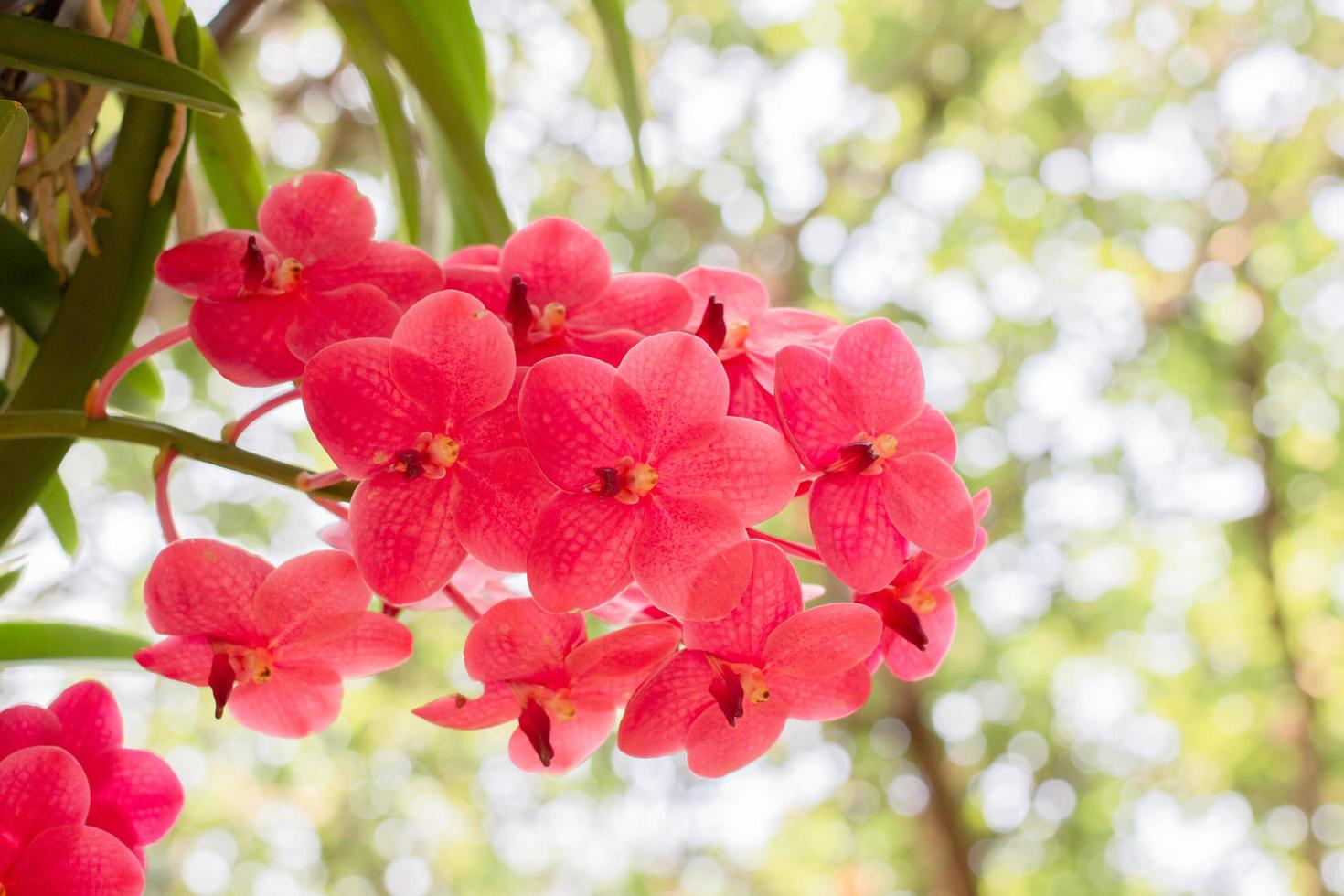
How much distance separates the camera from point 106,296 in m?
0.33

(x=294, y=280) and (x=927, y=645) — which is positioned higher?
(x=294, y=280)

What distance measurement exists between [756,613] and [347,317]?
12 centimetres

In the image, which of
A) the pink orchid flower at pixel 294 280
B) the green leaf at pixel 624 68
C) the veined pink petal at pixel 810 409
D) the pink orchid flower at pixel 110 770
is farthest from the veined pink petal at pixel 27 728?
the green leaf at pixel 624 68

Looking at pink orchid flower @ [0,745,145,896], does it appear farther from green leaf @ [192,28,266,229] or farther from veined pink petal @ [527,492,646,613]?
green leaf @ [192,28,266,229]

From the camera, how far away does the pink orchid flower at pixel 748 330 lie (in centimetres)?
28

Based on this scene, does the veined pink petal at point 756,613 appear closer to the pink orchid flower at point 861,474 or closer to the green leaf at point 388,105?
the pink orchid flower at point 861,474

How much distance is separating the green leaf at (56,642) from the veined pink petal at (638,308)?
0.19 metres

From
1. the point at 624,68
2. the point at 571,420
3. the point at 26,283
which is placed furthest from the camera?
the point at 624,68

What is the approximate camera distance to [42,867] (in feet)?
0.80

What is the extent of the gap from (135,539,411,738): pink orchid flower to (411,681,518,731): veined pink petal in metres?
0.02

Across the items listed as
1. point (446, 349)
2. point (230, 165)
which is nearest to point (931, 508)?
point (446, 349)

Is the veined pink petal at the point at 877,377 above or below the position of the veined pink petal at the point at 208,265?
below

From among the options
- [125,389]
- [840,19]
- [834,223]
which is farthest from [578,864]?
[125,389]

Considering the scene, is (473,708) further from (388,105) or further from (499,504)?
(388,105)
